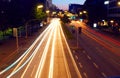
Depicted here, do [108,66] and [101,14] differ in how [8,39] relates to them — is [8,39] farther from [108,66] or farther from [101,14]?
[101,14]

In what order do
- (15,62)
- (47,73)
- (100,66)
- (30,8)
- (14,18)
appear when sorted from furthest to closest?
(30,8), (14,18), (15,62), (100,66), (47,73)

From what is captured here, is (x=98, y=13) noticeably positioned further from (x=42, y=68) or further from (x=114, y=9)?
(x=42, y=68)

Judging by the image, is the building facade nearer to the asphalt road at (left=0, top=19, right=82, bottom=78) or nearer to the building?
the building

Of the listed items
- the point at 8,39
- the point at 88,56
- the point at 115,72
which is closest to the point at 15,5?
the point at 8,39

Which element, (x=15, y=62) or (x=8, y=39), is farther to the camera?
(x=8, y=39)

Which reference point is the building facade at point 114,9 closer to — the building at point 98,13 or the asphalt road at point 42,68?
the building at point 98,13

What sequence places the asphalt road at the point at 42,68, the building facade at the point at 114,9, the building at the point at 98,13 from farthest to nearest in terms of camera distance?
the building at the point at 98,13 → the building facade at the point at 114,9 → the asphalt road at the point at 42,68

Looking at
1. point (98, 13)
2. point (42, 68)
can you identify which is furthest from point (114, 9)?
point (42, 68)

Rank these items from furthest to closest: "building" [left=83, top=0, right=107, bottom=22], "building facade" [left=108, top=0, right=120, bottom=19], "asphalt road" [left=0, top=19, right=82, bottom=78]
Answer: "building" [left=83, top=0, right=107, bottom=22]
"building facade" [left=108, top=0, right=120, bottom=19]
"asphalt road" [left=0, top=19, right=82, bottom=78]

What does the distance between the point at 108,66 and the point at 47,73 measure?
9336 millimetres

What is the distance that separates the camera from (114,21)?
137500 millimetres

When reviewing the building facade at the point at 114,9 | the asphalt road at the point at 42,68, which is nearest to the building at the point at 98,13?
the building facade at the point at 114,9

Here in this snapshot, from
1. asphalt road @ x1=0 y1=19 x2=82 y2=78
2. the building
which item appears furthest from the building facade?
asphalt road @ x1=0 y1=19 x2=82 y2=78

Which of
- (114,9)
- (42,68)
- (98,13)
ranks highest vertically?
(114,9)
